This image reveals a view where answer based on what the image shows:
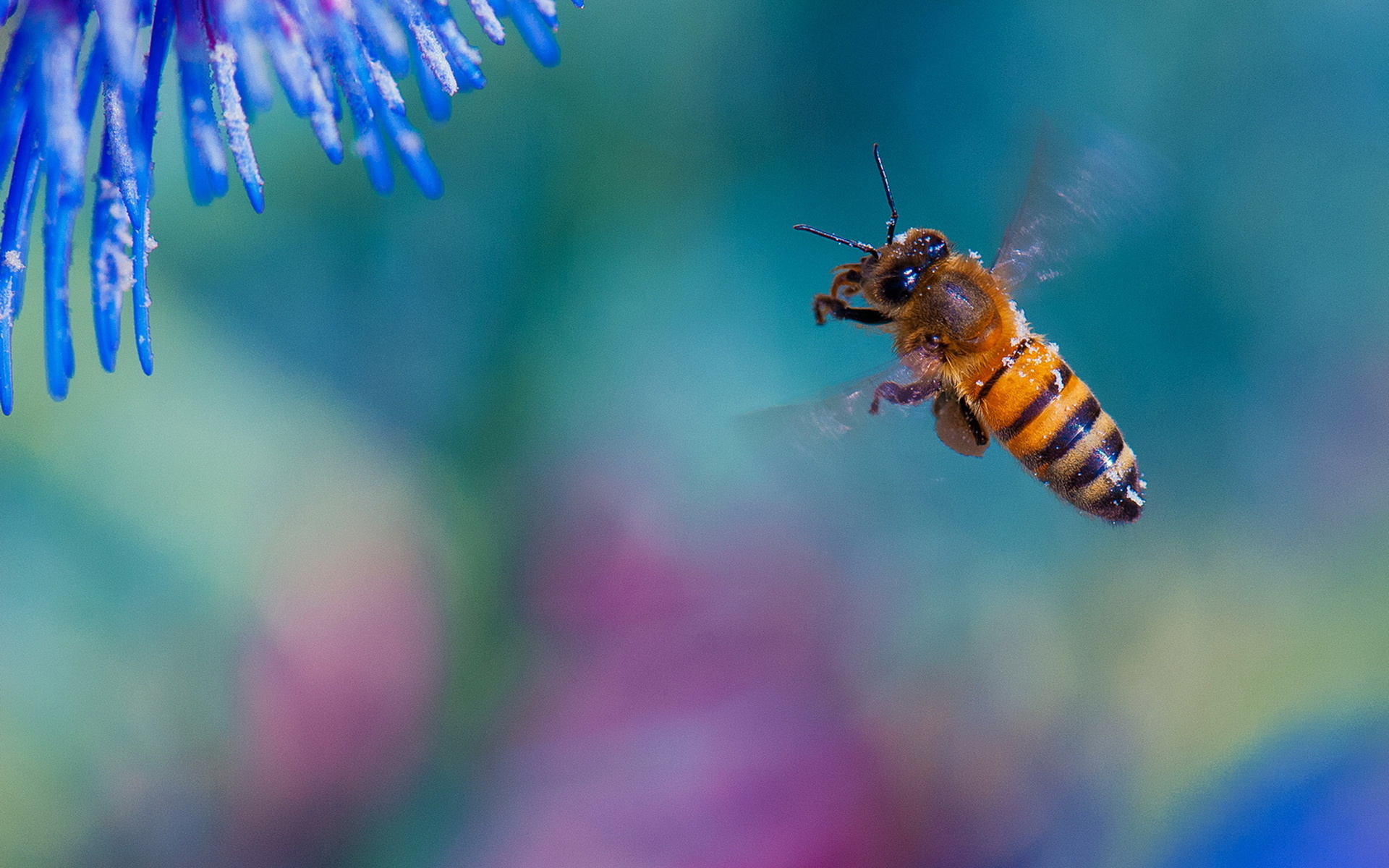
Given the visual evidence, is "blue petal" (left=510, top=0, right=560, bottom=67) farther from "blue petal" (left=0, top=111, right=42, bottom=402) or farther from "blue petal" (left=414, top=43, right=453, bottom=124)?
"blue petal" (left=0, top=111, right=42, bottom=402)

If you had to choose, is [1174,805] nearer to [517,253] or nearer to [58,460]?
[517,253]

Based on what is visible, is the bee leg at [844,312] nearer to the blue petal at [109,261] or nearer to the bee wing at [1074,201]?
the bee wing at [1074,201]

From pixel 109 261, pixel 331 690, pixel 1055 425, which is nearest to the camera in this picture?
pixel 109 261

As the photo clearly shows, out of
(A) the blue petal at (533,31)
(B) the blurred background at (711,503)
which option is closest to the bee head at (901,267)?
(A) the blue petal at (533,31)

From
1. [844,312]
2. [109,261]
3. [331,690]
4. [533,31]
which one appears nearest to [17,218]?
[109,261]

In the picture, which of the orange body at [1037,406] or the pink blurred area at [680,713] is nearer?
the orange body at [1037,406]

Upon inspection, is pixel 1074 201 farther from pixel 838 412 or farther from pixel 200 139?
pixel 200 139

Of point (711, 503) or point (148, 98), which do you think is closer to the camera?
point (148, 98)
